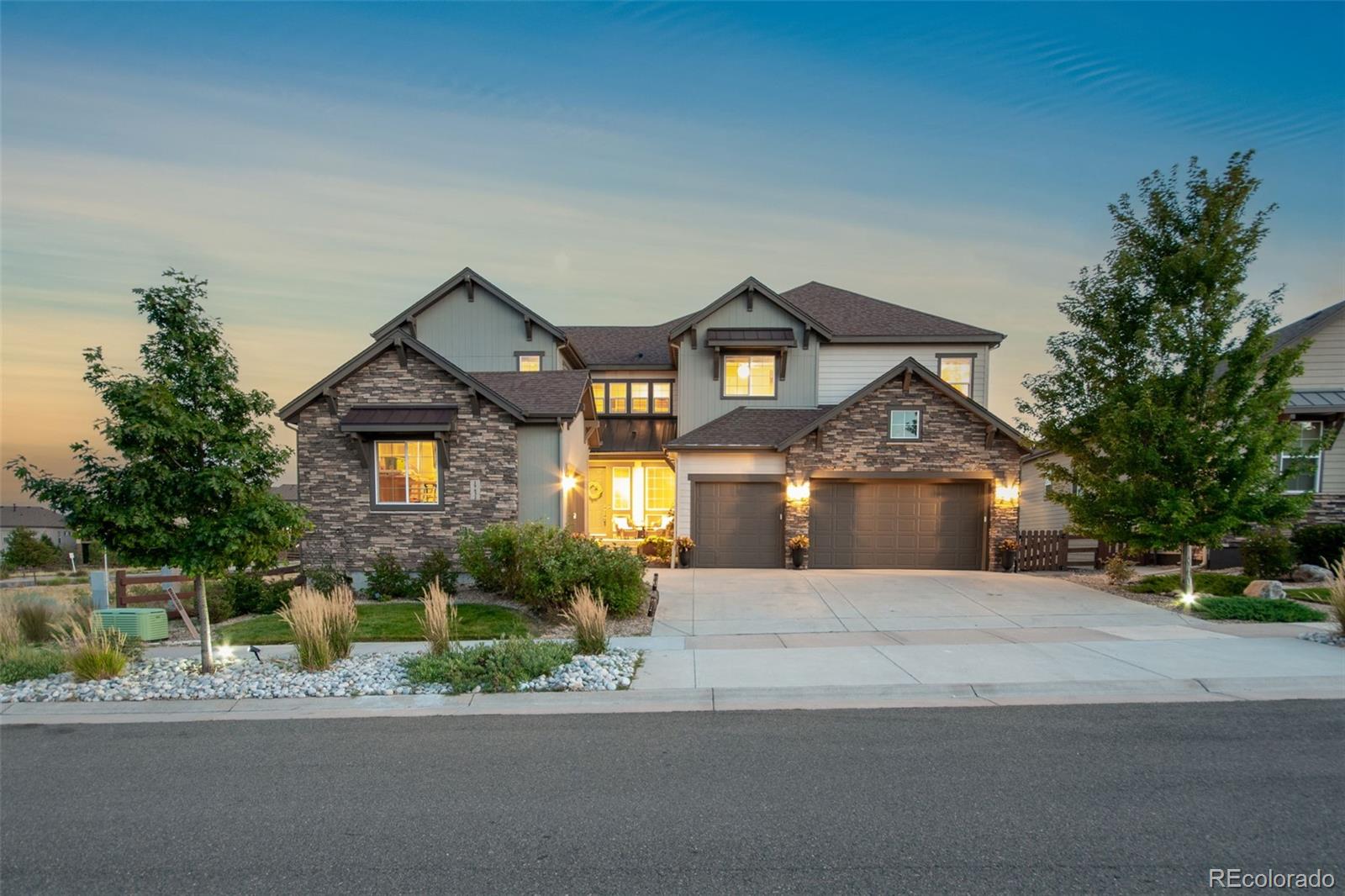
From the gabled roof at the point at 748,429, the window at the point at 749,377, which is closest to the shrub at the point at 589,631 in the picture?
the gabled roof at the point at 748,429

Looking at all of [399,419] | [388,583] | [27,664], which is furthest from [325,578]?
[27,664]

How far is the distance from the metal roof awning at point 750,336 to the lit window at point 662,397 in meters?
3.26

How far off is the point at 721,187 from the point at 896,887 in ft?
70.6

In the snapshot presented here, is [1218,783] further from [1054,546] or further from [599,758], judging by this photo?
[1054,546]

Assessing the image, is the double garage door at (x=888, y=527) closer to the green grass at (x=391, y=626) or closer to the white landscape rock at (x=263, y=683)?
the green grass at (x=391, y=626)

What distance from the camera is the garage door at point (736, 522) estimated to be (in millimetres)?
19594

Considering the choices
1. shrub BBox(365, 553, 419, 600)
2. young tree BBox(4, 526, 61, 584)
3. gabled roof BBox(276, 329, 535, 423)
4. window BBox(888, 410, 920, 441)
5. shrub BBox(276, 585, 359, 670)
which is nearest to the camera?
shrub BBox(276, 585, 359, 670)

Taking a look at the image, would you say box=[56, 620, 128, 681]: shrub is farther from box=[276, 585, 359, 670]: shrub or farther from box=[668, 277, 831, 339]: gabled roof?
box=[668, 277, 831, 339]: gabled roof

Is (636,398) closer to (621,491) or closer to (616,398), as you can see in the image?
(616,398)

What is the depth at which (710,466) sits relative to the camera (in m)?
19.8

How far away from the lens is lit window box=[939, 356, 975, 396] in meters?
22.9

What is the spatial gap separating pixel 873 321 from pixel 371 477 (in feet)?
58.6

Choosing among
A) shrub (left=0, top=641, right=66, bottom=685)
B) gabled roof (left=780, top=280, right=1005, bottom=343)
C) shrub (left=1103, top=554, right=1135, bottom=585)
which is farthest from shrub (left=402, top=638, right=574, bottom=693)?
gabled roof (left=780, top=280, right=1005, bottom=343)

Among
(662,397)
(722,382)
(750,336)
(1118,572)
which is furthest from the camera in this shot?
(662,397)
